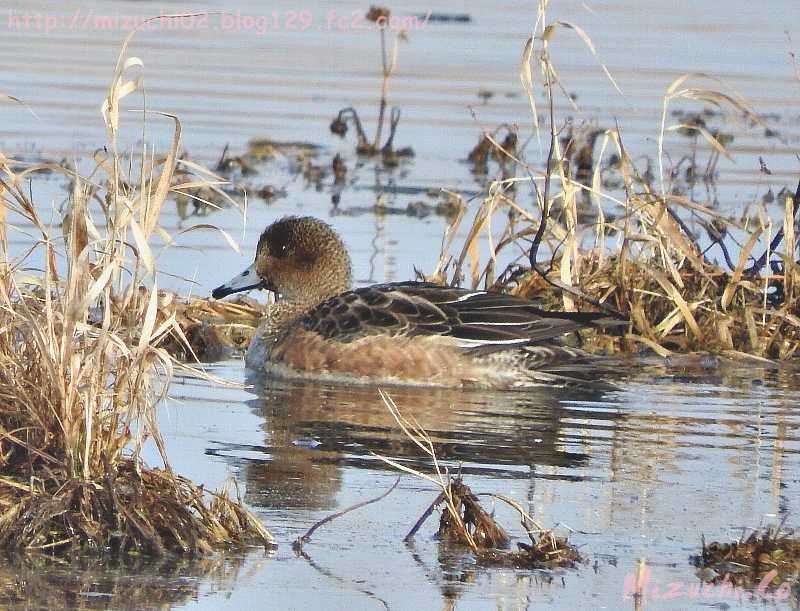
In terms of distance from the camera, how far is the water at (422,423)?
466 centimetres

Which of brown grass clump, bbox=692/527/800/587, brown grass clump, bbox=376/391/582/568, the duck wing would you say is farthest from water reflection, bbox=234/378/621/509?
brown grass clump, bbox=692/527/800/587

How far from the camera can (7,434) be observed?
4.94 metres

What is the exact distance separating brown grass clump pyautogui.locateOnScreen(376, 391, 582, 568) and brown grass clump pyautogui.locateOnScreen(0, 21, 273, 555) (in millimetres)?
490

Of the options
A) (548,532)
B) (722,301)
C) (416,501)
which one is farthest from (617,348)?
(548,532)

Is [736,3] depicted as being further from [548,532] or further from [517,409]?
[548,532]

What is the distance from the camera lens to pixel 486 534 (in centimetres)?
497

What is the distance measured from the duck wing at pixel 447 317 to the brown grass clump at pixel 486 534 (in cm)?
303

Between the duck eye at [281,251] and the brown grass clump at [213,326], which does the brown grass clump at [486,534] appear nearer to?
the brown grass clump at [213,326]

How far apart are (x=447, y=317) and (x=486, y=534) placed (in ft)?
10.8

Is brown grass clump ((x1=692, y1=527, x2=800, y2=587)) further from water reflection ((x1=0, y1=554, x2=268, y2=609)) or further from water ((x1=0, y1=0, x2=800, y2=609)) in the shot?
water reflection ((x1=0, y1=554, x2=268, y2=609))

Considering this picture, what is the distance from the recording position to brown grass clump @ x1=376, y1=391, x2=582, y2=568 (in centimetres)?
483

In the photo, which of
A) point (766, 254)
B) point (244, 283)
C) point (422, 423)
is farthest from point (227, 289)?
point (766, 254)

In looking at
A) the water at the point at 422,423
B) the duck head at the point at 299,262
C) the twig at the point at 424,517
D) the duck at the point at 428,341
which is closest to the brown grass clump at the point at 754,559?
the water at the point at 422,423

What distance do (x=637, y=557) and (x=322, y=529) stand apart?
2.93 feet
